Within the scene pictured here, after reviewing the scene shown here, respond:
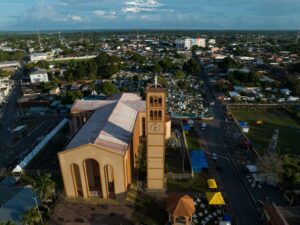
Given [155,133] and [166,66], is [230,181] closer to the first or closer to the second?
[155,133]

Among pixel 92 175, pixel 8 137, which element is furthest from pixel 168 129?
pixel 8 137

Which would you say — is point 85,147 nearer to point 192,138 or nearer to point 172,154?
point 172,154

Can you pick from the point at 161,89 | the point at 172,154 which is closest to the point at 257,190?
the point at 172,154

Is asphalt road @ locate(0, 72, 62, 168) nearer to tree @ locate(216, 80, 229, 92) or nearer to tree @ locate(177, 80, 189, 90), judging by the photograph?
tree @ locate(177, 80, 189, 90)

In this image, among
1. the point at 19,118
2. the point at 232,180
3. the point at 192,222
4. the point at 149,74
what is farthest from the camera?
the point at 149,74

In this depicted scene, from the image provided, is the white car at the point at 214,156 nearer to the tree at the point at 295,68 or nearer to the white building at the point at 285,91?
the white building at the point at 285,91

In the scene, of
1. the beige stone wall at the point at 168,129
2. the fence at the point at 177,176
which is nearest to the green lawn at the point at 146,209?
the fence at the point at 177,176
